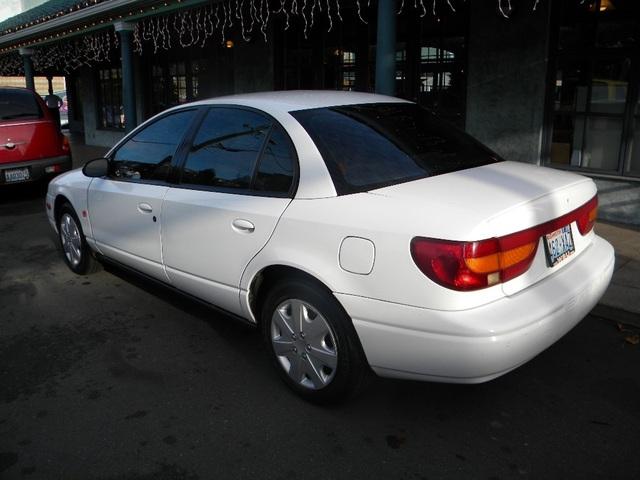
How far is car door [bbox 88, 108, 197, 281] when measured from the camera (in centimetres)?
389

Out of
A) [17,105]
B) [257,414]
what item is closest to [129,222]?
[257,414]

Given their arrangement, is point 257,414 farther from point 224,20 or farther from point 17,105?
point 224,20

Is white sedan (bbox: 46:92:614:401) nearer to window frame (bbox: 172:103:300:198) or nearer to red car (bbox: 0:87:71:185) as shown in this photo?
window frame (bbox: 172:103:300:198)

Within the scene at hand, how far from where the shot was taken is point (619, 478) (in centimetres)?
246

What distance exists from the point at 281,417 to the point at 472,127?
20.3ft

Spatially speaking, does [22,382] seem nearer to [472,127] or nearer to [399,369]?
[399,369]

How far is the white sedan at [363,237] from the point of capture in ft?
8.09

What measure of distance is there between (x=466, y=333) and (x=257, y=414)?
1.20 meters

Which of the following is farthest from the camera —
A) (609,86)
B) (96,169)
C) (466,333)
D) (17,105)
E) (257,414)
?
(17,105)

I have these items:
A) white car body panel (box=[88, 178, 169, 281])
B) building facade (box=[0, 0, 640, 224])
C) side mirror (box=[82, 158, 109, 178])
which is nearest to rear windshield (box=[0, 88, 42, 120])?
building facade (box=[0, 0, 640, 224])

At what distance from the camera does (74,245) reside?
5188 mm

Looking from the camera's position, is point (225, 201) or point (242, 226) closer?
point (242, 226)

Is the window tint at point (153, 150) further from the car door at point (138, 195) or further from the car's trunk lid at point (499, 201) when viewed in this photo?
the car's trunk lid at point (499, 201)

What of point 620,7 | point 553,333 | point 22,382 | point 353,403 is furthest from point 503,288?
point 620,7
